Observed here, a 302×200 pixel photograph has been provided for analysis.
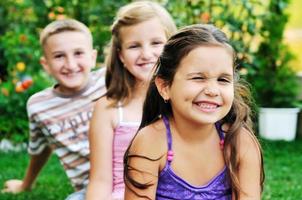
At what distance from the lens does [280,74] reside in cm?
631

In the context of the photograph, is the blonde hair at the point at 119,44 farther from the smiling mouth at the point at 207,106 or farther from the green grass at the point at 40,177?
the green grass at the point at 40,177

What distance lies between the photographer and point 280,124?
6211 millimetres

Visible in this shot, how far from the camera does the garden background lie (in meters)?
5.79

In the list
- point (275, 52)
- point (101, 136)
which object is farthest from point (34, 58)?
point (101, 136)

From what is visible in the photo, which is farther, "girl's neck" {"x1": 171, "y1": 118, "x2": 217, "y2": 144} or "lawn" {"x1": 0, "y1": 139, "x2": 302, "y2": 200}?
"lawn" {"x1": 0, "y1": 139, "x2": 302, "y2": 200}

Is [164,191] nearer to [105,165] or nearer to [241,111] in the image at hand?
[241,111]

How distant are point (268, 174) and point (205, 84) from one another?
2642 millimetres

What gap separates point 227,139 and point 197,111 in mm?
229

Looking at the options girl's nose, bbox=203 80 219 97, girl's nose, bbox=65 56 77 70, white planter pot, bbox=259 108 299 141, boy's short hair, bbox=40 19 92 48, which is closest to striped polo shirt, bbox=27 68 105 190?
girl's nose, bbox=65 56 77 70

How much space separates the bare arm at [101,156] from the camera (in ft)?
10.5

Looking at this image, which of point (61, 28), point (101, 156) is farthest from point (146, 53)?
point (61, 28)

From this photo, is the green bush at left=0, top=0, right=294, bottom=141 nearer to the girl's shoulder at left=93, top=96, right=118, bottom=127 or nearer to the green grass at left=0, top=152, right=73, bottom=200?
the green grass at left=0, top=152, right=73, bottom=200

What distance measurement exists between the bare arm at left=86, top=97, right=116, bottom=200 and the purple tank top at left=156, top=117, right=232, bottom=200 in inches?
25.2

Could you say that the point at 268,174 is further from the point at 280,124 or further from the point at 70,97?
the point at 70,97
